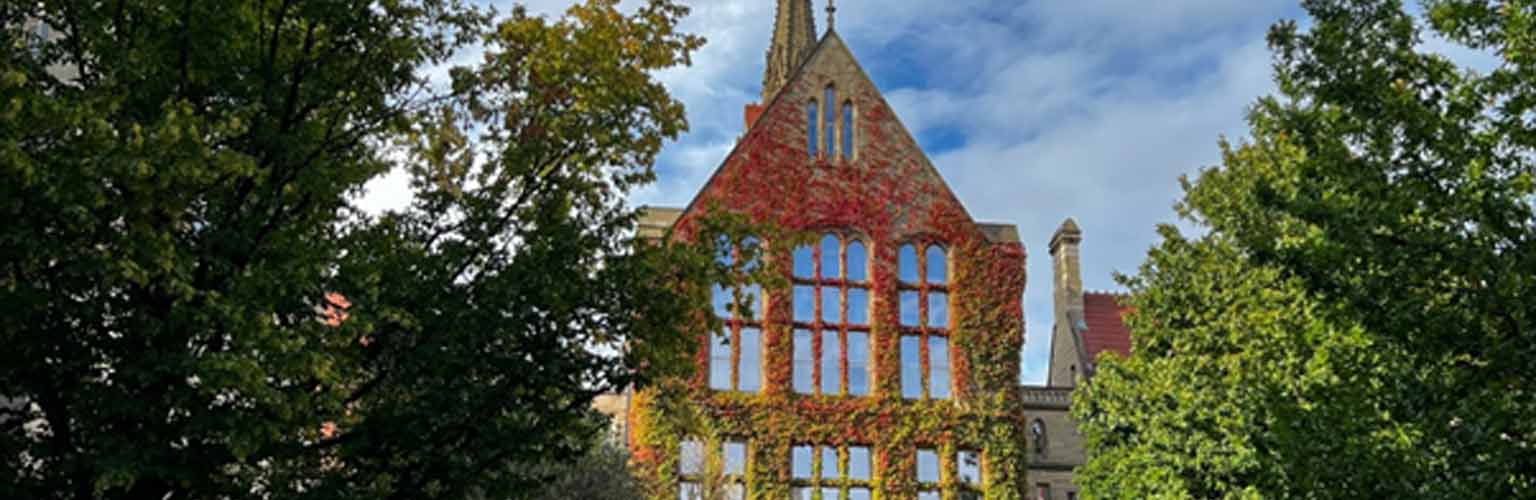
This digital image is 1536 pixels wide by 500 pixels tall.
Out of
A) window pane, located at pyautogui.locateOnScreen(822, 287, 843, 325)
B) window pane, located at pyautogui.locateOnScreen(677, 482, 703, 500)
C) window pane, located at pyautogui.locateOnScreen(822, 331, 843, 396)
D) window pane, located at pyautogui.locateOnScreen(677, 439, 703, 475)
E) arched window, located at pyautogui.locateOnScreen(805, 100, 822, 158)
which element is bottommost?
window pane, located at pyautogui.locateOnScreen(677, 482, 703, 500)

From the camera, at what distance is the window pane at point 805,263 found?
36906 mm

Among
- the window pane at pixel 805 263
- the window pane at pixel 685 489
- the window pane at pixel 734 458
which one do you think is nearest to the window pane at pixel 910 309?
the window pane at pixel 805 263

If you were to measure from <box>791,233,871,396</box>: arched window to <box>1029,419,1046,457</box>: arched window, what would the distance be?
21.2ft

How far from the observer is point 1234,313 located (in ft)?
84.9

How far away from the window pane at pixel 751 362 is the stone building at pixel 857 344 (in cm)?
5

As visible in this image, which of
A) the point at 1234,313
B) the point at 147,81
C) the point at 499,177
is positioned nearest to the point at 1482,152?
the point at 499,177

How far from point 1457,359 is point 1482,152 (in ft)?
7.31

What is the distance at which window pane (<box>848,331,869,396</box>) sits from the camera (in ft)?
119

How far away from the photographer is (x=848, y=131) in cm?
3884

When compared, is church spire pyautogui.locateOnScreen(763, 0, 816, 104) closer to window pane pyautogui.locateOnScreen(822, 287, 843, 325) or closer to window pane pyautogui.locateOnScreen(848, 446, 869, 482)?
window pane pyautogui.locateOnScreen(822, 287, 843, 325)

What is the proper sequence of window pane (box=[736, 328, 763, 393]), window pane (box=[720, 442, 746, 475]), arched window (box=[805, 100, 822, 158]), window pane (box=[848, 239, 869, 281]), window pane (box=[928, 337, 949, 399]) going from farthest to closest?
arched window (box=[805, 100, 822, 158])
window pane (box=[848, 239, 869, 281])
window pane (box=[928, 337, 949, 399])
window pane (box=[736, 328, 763, 393])
window pane (box=[720, 442, 746, 475])

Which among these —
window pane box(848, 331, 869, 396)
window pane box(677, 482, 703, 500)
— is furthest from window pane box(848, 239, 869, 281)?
window pane box(677, 482, 703, 500)

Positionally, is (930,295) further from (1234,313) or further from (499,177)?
(499,177)

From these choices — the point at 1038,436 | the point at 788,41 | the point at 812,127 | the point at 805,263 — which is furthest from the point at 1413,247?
the point at 788,41
